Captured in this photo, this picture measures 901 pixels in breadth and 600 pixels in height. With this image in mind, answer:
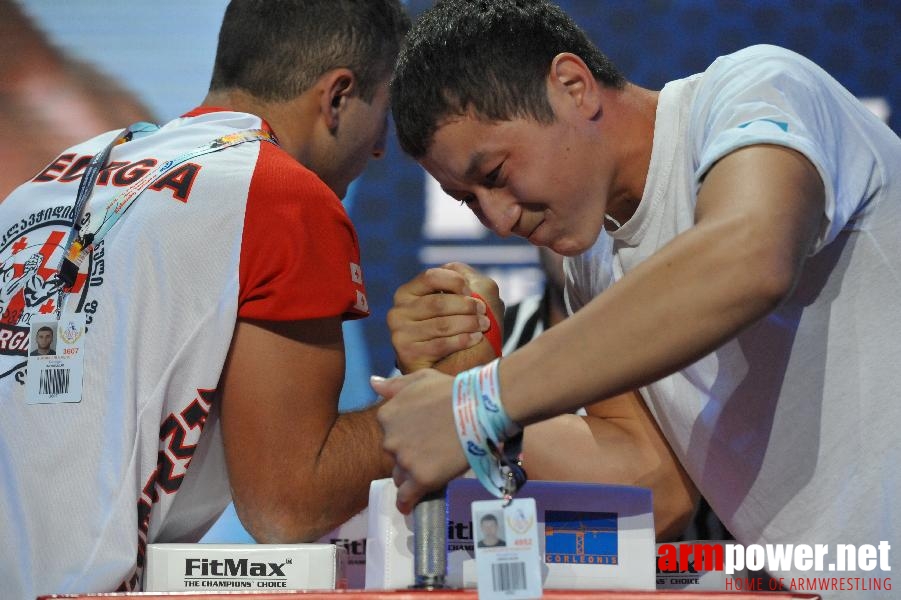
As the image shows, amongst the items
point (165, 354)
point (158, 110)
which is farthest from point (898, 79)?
point (165, 354)

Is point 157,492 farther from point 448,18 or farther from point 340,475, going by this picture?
point 448,18

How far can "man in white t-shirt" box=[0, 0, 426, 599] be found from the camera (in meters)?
1.43

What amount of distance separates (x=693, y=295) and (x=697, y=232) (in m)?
0.07

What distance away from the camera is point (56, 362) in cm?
147

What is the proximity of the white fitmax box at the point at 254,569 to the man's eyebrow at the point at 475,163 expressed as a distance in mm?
533

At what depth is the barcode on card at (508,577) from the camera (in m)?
0.94

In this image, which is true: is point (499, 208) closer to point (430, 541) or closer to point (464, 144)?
point (464, 144)

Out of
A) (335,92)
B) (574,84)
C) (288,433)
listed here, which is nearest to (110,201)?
(288,433)

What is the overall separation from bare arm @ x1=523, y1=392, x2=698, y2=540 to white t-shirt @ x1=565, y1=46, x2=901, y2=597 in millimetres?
167

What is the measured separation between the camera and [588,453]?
5.58 feet

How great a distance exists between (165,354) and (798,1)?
2322mm

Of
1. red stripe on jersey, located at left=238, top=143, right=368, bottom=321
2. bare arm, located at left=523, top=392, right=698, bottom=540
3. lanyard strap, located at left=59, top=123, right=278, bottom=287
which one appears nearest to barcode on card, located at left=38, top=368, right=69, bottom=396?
lanyard strap, located at left=59, top=123, right=278, bottom=287

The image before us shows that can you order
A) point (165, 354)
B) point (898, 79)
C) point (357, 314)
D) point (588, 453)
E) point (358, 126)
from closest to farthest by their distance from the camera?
point (165, 354), point (357, 314), point (588, 453), point (358, 126), point (898, 79)

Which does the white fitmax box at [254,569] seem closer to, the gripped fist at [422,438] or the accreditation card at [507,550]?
the gripped fist at [422,438]
